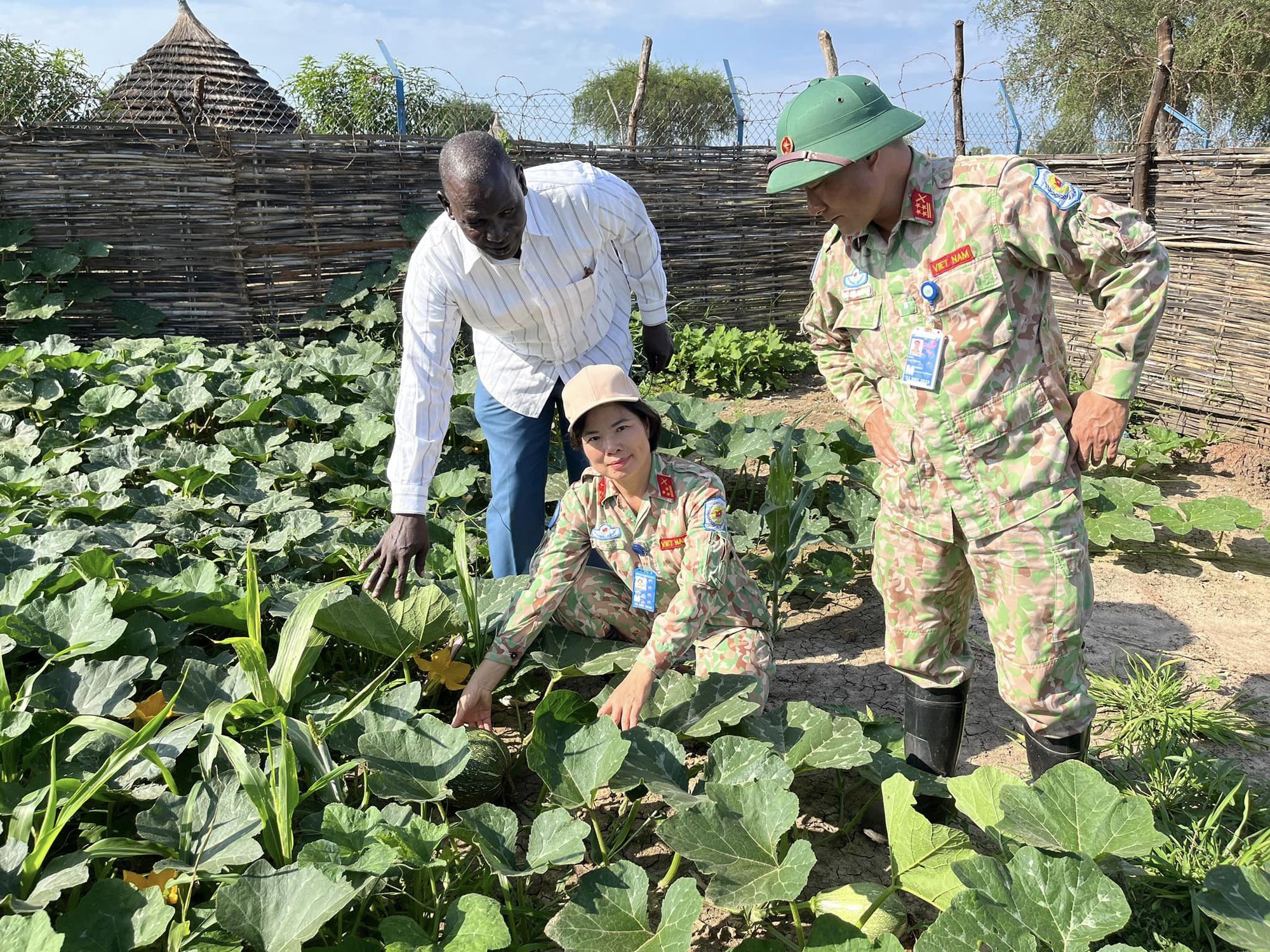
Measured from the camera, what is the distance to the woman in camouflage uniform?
7.49 feet

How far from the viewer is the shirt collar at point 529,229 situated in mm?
2641

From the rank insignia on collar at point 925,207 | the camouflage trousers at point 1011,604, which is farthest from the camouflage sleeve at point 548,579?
the rank insignia on collar at point 925,207

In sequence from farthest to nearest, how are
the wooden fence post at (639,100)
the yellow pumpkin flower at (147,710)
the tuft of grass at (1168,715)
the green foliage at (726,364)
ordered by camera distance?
1. the wooden fence post at (639,100)
2. the green foliage at (726,364)
3. the tuft of grass at (1168,715)
4. the yellow pumpkin flower at (147,710)

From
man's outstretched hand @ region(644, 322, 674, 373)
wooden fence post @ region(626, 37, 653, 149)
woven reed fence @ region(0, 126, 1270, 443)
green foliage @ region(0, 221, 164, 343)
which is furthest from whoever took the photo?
wooden fence post @ region(626, 37, 653, 149)

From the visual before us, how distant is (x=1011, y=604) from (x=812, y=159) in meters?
0.95

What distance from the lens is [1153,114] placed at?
561 centimetres

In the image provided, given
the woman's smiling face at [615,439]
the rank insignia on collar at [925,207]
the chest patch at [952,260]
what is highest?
the rank insignia on collar at [925,207]

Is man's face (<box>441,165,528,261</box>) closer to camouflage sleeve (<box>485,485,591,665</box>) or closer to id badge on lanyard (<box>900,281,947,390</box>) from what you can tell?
camouflage sleeve (<box>485,485,591,665</box>)

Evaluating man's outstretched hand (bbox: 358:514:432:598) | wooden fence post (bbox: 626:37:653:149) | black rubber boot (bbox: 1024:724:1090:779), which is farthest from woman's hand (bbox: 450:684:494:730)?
wooden fence post (bbox: 626:37:653:149)

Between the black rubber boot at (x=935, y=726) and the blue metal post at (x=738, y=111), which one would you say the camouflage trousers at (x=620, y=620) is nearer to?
the black rubber boot at (x=935, y=726)

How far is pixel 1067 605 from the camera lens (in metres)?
1.84

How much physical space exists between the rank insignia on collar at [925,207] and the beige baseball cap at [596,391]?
2.48 feet

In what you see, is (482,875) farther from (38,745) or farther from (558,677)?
(38,745)

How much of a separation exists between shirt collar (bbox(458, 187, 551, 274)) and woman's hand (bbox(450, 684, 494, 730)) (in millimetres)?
1145
